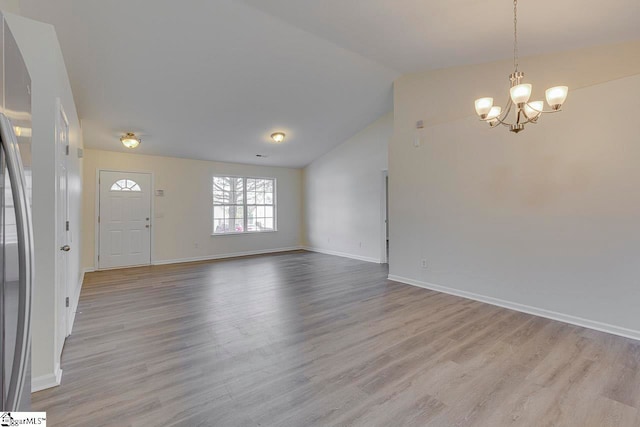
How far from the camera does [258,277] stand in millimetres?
5168

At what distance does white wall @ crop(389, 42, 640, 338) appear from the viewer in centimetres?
288

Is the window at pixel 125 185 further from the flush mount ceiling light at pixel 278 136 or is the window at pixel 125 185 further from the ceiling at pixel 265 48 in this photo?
the flush mount ceiling light at pixel 278 136

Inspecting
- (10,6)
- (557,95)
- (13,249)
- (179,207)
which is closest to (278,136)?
(179,207)

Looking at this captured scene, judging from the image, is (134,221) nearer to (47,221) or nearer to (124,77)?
A: (124,77)

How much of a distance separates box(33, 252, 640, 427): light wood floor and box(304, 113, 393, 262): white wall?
2819mm

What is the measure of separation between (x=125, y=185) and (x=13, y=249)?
20.7 feet

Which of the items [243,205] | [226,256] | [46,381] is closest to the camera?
[46,381]

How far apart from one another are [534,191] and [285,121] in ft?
13.2

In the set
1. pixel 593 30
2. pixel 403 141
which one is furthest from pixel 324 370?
pixel 593 30

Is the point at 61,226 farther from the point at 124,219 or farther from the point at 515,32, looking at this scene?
the point at 515,32

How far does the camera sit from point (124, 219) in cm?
603

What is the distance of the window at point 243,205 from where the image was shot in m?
7.33

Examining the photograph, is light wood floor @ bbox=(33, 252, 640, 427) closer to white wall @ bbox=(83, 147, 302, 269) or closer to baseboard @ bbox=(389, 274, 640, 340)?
baseboard @ bbox=(389, 274, 640, 340)

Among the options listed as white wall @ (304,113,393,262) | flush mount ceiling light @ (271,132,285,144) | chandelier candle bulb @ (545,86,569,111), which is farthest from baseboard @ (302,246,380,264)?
chandelier candle bulb @ (545,86,569,111)
